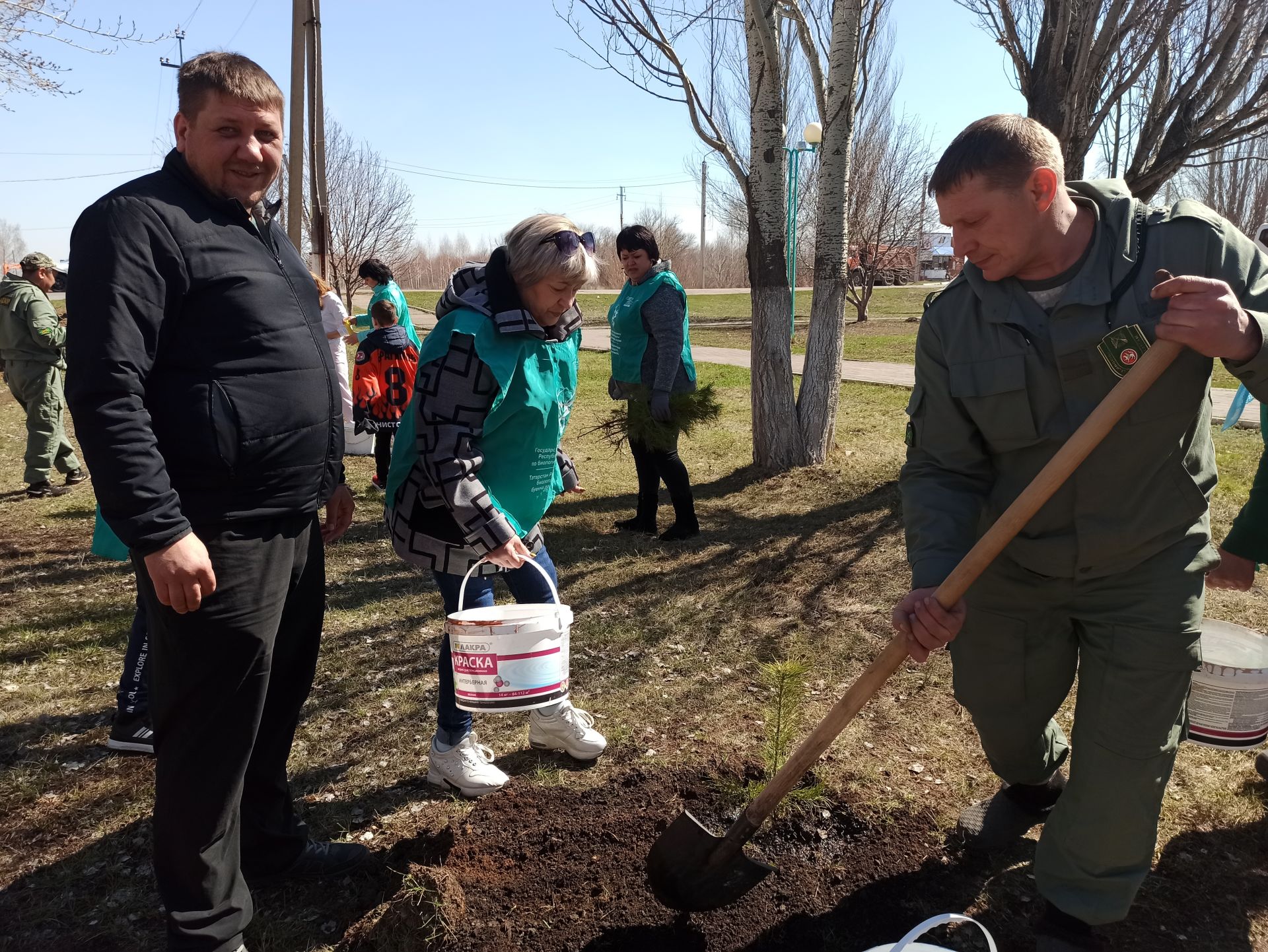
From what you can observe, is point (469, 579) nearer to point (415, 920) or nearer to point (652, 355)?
point (415, 920)

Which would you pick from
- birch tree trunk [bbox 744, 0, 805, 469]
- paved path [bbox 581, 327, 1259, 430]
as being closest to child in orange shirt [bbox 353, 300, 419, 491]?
birch tree trunk [bbox 744, 0, 805, 469]

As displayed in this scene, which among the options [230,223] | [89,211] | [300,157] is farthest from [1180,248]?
[300,157]

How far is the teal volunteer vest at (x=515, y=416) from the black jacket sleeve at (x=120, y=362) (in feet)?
2.66

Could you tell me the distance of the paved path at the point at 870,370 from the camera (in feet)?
32.1

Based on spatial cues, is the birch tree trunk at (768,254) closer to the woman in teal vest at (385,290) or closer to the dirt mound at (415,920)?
the woman in teal vest at (385,290)

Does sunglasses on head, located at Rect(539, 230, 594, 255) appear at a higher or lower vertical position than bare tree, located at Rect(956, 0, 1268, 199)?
lower

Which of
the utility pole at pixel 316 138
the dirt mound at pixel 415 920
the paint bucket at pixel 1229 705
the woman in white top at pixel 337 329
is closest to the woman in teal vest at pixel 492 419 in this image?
the dirt mound at pixel 415 920

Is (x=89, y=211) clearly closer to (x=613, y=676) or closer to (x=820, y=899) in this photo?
(x=820, y=899)

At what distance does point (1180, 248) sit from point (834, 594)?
3.19 metres

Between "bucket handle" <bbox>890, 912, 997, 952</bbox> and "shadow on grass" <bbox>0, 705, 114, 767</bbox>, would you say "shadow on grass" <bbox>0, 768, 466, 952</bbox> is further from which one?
"bucket handle" <bbox>890, 912, 997, 952</bbox>

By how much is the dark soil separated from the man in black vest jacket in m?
0.68

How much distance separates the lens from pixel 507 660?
2.49 meters

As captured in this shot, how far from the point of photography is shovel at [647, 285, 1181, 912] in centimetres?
190

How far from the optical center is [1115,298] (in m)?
2.05
